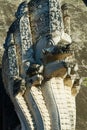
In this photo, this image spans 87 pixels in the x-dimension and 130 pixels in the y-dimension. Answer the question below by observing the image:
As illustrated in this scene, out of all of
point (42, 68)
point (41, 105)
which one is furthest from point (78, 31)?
point (41, 105)

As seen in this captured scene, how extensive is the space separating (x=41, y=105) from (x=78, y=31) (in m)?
3.56

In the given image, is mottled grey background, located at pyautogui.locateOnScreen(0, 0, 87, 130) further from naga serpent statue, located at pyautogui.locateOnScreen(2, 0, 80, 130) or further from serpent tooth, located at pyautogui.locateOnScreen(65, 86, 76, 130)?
naga serpent statue, located at pyautogui.locateOnScreen(2, 0, 80, 130)

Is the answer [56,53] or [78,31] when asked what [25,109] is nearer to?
[56,53]

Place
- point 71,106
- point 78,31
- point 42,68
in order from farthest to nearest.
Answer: point 78,31, point 42,68, point 71,106

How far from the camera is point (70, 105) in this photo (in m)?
6.93

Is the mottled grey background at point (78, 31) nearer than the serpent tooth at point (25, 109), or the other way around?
the serpent tooth at point (25, 109)

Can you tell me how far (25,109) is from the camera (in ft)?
23.1

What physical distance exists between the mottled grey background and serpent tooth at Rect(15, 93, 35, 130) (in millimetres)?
985

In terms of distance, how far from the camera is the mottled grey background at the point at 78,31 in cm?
823

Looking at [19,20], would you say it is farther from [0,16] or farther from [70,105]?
[0,16]

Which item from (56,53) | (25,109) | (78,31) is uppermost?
(56,53)

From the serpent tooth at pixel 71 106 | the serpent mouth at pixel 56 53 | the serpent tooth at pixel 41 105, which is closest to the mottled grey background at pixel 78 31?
the serpent tooth at pixel 71 106

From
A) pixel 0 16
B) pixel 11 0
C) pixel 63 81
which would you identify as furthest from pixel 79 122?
pixel 11 0

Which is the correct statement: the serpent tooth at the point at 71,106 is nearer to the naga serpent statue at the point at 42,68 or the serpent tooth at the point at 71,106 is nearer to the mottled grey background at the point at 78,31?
the naga serpent statue at the point at 42,68
